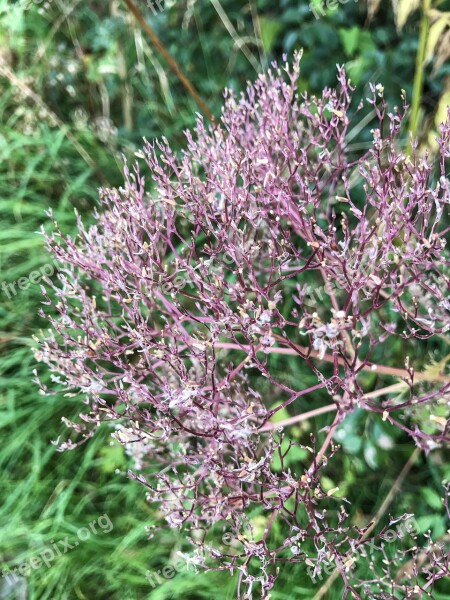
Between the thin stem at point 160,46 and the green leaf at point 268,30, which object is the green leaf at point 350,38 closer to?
the green leaf at point 268,30

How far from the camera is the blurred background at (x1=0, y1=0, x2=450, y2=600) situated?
2283mm

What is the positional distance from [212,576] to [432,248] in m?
1.52

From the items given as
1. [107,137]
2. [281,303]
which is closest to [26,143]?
[107,137]

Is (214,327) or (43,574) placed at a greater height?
(214,327)

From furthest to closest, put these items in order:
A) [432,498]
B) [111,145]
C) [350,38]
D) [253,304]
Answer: [111,145] → [350,38] → [432,498] → [253,304]

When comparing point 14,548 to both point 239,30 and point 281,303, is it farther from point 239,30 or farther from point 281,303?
point 239,30

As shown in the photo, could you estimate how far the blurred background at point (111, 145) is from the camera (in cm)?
228

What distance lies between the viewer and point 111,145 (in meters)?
3.09

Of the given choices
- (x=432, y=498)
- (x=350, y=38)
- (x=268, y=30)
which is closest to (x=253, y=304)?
(x=432, y=498)

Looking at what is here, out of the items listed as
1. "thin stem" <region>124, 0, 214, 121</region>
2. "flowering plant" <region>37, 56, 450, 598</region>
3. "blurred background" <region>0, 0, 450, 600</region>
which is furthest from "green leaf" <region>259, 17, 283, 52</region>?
"flowering plant" <region>37, 56, 450, 598</region>

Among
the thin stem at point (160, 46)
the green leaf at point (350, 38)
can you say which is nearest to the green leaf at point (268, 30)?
the green leaf at point (350, 38)

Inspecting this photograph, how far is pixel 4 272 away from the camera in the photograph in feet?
9.05

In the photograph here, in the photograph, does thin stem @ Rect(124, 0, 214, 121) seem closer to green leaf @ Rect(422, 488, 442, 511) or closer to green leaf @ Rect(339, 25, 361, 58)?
green leaf @ Rect(339, 25, 361, 58)

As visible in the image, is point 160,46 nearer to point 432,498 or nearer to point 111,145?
point 111,145
